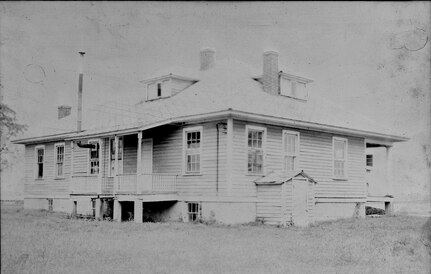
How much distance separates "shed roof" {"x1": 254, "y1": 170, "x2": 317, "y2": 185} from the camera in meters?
17.4

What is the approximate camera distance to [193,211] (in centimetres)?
1834

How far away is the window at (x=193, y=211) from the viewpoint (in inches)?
696

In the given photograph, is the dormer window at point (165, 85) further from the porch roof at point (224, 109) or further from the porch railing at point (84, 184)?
the porch railing at point (84, 184)

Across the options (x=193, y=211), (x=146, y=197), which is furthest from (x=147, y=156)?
(x=193, y=211)

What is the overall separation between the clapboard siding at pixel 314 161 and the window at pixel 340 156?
0.25 meters

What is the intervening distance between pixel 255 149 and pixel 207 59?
18.3ft

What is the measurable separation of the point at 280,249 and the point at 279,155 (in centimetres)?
650

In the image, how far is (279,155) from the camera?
18.8 metres

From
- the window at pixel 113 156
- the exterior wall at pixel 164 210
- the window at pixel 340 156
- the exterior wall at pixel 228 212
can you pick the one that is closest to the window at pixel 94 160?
the window at pixel 113 156

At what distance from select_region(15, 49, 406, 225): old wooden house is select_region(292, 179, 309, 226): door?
1.3 inches

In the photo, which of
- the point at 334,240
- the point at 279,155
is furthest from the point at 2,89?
the point at 279,155

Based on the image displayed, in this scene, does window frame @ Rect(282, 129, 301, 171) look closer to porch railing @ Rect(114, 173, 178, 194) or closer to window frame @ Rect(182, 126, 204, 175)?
window frame @ Rect(182, 126, 204, 175)

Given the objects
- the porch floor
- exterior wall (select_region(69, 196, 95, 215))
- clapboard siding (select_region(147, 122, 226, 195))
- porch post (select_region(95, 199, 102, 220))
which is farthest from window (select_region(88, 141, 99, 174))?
the porch floor

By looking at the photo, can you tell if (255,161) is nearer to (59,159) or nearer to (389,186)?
(59,159)
